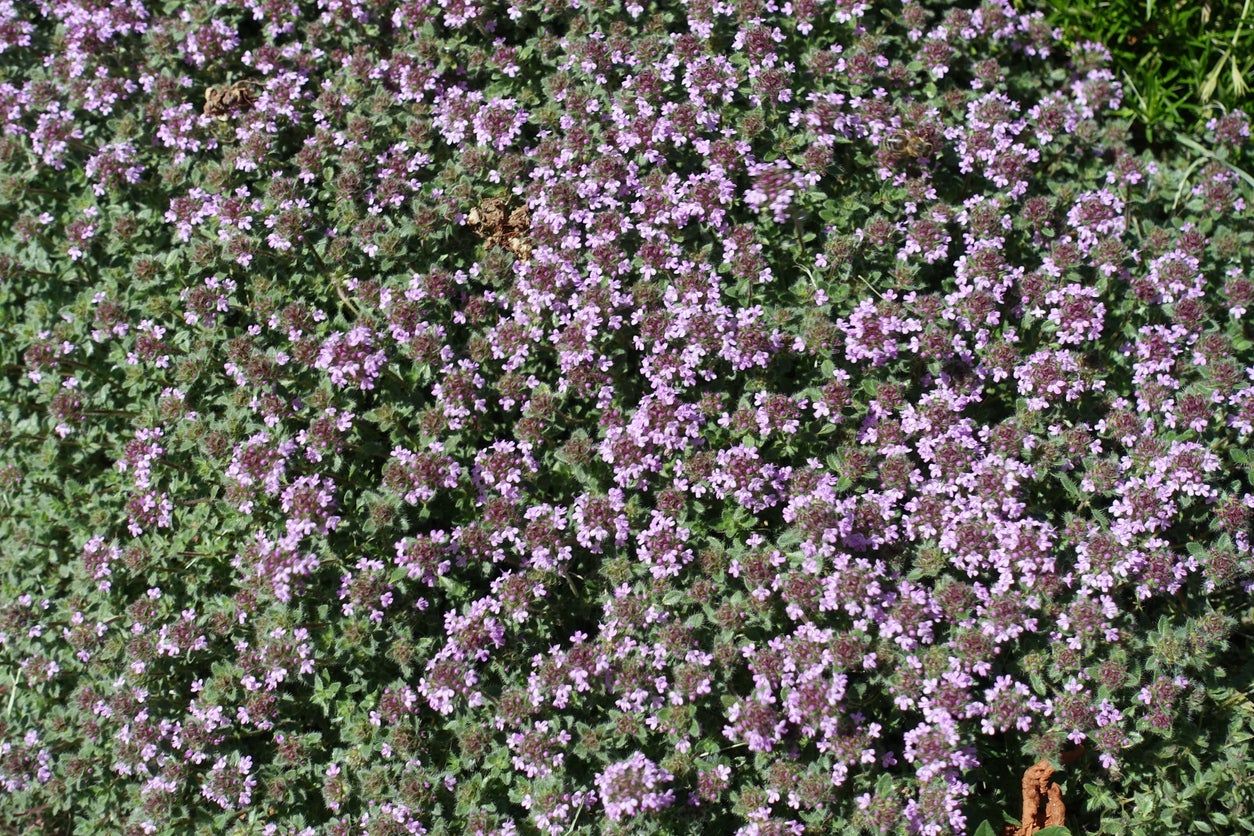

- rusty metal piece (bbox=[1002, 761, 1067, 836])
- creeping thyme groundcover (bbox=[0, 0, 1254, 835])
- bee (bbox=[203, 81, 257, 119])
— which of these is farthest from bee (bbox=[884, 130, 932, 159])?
bee (bbox=[203, 81, 257, 119])

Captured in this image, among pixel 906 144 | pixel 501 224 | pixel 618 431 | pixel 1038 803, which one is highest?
pixel 906 144

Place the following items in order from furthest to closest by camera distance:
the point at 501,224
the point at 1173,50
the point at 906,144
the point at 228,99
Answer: the point at 1173,50 → the point at 228,99 → the point at 501,224 → the point at 906,144

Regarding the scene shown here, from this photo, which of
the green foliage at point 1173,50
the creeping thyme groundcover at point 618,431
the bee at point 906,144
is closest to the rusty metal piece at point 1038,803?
the creeping thyme groundcover at point 618,431

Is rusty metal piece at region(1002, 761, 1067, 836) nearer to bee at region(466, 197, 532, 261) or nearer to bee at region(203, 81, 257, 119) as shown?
bee at region(466, 197, 532, 261)

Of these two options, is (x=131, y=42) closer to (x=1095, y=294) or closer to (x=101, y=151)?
(x=101, y=151)

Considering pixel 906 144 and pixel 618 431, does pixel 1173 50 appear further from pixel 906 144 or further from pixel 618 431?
pixel 618 431

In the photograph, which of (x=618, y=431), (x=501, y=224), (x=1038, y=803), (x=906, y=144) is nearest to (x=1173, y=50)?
(x=906, y=144)

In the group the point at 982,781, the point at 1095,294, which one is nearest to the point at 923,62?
the point at 1095,294

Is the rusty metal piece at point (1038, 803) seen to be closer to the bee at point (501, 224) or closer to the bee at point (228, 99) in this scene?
the bee at point (501, 224)

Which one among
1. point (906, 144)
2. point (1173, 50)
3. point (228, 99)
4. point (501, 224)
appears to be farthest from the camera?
point (1173, 50)
